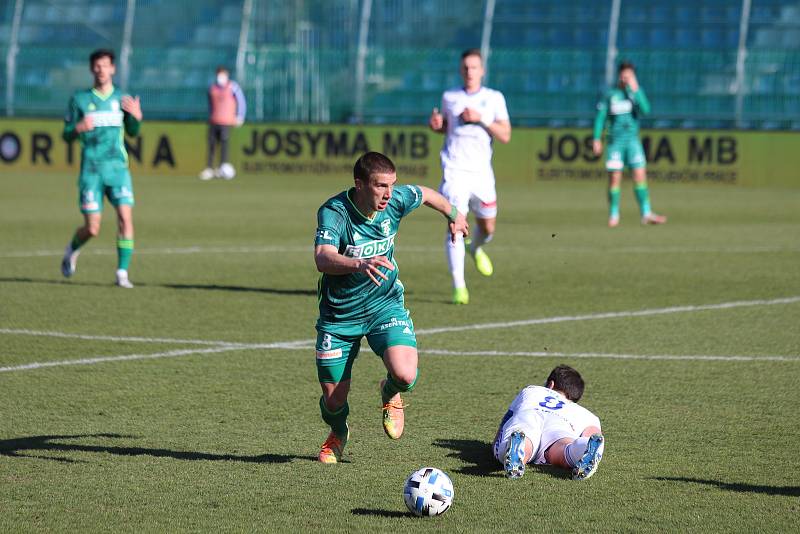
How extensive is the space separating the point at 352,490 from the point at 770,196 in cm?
2082

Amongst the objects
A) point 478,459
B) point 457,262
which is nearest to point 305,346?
point 457,262

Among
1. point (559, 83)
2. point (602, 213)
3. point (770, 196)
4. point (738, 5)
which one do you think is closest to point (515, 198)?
point (602, 213)

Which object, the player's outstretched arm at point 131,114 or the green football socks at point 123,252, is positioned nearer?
the player's outstretched arm at point 131,114

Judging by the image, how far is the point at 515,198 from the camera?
24578mm

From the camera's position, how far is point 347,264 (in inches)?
227

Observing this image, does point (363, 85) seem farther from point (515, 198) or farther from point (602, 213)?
point (602, 213)

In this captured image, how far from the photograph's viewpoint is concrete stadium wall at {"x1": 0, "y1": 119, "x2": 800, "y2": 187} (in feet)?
91.0

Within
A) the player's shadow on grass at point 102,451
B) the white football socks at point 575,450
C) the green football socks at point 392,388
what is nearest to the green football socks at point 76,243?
the player's shadow on grass at point 102,451

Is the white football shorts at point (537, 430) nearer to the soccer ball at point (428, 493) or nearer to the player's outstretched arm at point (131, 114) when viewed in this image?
the soccer ball at point (428, 493)

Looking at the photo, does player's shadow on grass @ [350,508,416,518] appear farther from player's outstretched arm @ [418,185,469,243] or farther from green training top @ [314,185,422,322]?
player's outstretched arm @ [418,185,469,243]

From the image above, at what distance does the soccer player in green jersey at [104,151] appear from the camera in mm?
12516

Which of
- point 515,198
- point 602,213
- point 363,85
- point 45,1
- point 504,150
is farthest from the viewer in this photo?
point 45,1

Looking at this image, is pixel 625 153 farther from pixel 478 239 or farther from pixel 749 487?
pixel 749 487

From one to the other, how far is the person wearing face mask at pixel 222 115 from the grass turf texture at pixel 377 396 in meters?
12.8
